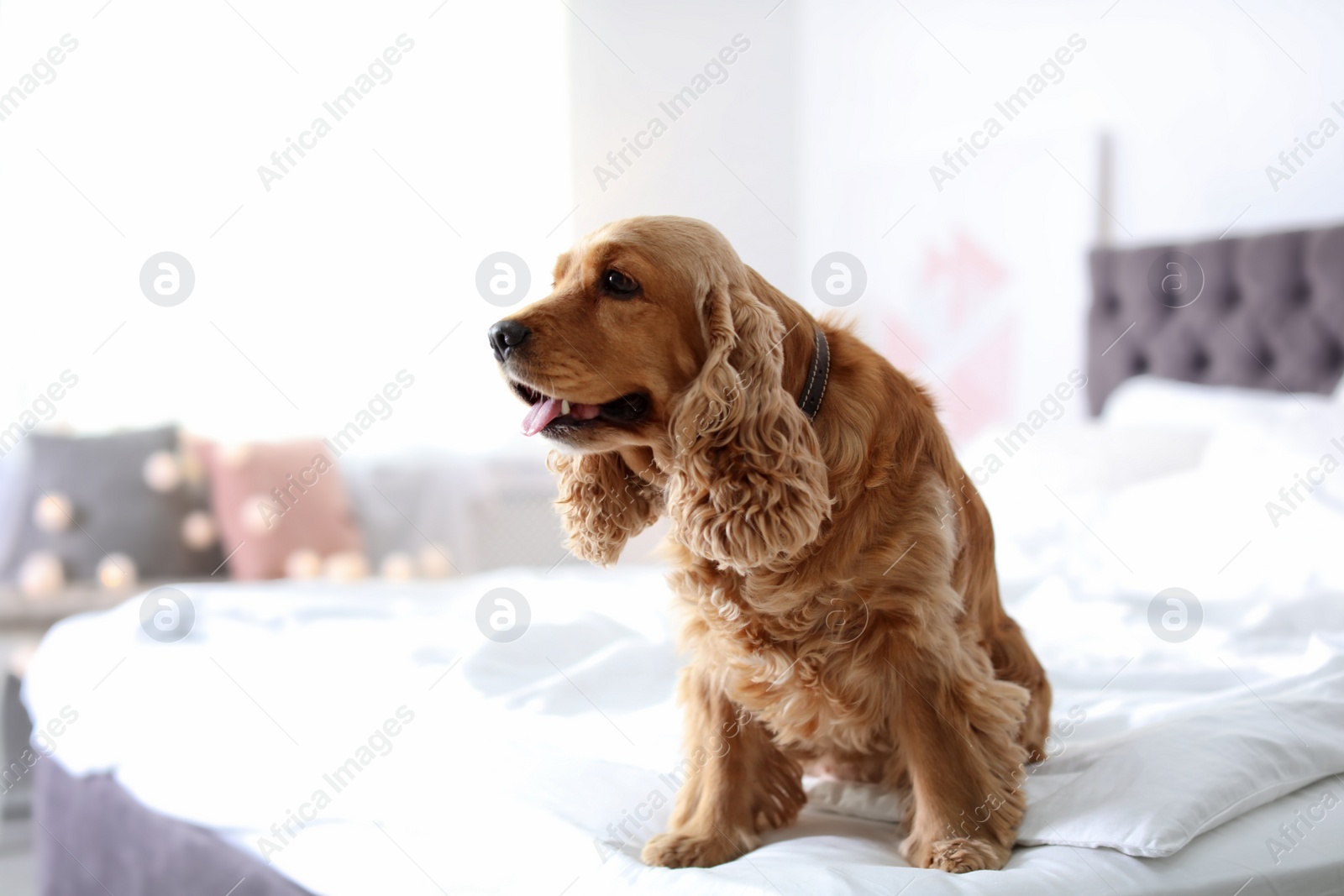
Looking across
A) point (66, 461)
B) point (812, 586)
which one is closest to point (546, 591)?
point (812, 586)

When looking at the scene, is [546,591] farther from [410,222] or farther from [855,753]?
[410,222]

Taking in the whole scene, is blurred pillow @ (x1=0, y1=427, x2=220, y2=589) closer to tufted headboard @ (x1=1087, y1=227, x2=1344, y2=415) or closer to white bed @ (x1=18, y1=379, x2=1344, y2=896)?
white bed @ (x1=18, y1=379, x2=1344, y2=896)

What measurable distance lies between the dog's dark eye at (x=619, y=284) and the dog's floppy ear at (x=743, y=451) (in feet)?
0.29

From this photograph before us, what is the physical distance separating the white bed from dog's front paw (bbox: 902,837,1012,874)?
5cm

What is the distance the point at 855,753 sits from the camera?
143cm

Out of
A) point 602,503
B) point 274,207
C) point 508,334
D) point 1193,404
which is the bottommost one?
Result: point 1193,404

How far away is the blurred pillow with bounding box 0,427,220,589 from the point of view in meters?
3.55

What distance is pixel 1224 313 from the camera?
10.7 feet

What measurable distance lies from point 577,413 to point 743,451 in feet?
0.70

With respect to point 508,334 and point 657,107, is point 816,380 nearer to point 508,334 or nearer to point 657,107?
point 508,334

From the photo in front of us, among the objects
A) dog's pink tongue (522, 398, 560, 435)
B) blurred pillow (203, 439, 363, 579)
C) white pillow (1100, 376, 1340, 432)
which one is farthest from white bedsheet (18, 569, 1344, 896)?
blurred pillow (203, 439, 363, 579)

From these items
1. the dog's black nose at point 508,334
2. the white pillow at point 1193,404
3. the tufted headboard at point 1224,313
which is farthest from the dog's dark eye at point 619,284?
the tufted headboard at point 1224,313

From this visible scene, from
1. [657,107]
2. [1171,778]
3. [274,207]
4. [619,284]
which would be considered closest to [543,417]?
[619,284]

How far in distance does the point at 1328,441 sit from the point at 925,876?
182 centimetres
